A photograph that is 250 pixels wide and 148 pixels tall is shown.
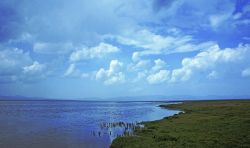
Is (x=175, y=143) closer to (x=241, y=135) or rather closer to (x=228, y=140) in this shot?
(x=228, y=140)

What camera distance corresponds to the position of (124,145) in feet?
111

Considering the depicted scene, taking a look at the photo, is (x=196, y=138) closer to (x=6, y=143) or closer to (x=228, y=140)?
(x=228, y=140)

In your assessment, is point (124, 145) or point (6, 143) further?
point (6, 143)

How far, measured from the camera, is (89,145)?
38531 millimetres

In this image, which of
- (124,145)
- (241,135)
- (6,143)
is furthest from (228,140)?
(6,143)

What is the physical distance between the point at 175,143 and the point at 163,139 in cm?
340

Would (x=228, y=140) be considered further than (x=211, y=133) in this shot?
No

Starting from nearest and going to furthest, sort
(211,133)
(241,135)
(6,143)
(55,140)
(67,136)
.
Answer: (241,135), (211,133), (6,143), (55,140), (67,136)

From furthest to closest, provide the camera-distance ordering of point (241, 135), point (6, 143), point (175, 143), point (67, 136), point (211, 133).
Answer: point (67, 136)
point (6, 143)
point (211, 133)
point (241, 135)
point (175, 143)

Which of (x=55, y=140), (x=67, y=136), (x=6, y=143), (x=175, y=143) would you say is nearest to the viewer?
(x=175, y=143)

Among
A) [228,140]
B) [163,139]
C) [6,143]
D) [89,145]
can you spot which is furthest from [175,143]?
[6,143]

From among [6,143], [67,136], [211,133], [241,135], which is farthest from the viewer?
[67,136]

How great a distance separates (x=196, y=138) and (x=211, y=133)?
13.9 feet

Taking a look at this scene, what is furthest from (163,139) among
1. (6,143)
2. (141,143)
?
(6,143)
